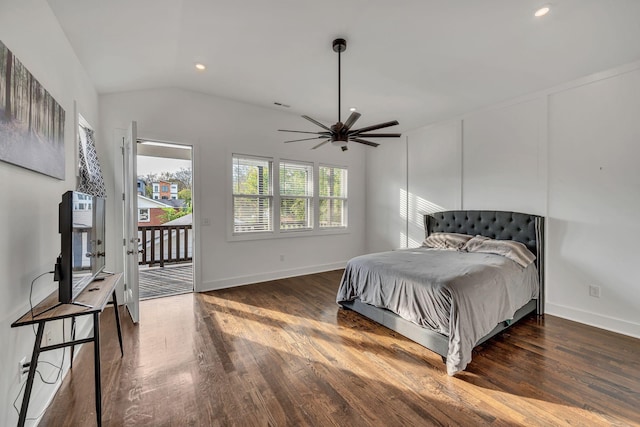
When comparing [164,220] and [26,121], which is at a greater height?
[26,121]

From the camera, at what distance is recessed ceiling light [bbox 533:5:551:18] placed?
2.08 metres

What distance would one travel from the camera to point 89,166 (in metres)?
2.96

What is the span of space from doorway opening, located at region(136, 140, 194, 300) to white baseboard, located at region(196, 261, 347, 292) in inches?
15.6

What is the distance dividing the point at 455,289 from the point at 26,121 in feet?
10.5

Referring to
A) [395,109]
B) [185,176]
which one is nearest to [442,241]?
[395,109]

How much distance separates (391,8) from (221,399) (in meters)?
3.27

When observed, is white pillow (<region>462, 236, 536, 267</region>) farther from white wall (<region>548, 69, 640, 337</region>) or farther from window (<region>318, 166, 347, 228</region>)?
window (<region>318, 166, 347, 228</region>)

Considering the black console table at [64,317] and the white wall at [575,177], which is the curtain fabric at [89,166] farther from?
the white wall at [575,177]

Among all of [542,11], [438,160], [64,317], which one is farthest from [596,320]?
[64,317]

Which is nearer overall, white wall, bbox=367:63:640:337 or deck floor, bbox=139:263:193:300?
white wall, bbox=367:63:640:337

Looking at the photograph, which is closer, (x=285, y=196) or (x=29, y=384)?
(x=29, y=384)

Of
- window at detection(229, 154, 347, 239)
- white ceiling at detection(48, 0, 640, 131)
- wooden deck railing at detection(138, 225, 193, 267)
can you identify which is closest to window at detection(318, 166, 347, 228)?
window at detection(229, 154, 347, 239)

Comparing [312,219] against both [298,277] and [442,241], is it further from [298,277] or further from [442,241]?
[442,241]

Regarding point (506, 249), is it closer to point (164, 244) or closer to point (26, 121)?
point (26, 121)
